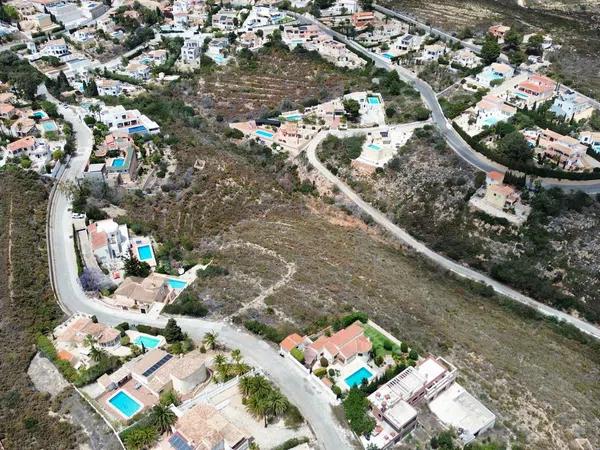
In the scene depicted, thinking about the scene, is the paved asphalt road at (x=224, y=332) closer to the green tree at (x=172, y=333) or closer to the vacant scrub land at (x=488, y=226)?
the green tree at (x=172, y=333)

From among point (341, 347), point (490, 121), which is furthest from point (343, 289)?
point (490, 121)

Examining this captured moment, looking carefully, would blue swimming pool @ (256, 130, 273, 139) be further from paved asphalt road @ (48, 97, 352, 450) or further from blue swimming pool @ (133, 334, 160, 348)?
blue swimming pool @ (133, 334, 160, 348)

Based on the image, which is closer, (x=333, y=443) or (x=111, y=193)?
(x=333, y=443)

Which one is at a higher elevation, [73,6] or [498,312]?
[73,6]

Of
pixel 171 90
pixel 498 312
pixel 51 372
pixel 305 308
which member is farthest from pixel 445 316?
pixel 171 90

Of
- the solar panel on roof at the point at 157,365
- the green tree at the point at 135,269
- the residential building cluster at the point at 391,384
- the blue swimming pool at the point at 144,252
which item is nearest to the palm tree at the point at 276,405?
the residential building cluster at the point at 391,384

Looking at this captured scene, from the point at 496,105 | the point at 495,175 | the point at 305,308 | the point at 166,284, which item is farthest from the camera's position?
the point at 496,105

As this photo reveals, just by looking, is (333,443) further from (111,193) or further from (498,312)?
(111,193)
